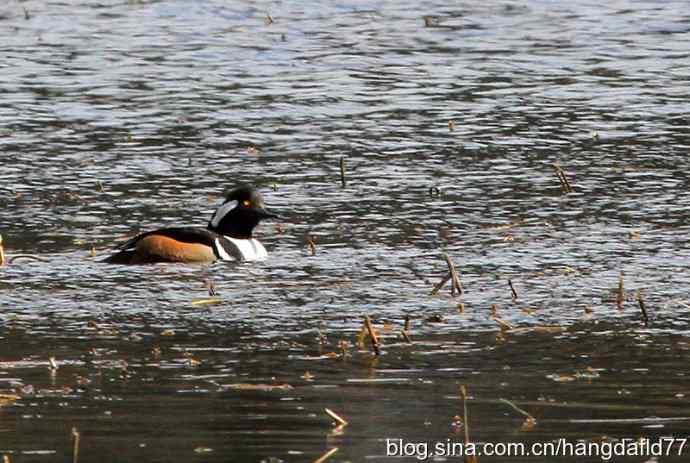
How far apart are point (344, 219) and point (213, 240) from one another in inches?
54.3

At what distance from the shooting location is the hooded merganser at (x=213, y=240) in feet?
45.2

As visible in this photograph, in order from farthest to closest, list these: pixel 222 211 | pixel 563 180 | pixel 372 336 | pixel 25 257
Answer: pixel 563 180
pixel 222 211
pixel 25 257
pixel 372 336

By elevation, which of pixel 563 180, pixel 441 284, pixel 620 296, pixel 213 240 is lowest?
pixel 620 296

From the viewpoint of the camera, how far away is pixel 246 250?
46.5ft

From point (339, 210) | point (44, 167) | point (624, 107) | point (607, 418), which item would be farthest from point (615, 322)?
point (624, 107)

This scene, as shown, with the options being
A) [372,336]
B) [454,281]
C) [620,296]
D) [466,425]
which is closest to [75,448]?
[466,425]

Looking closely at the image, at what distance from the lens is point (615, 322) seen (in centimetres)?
1164

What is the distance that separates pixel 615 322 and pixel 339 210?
14.7ft

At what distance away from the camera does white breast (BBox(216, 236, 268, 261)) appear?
46.3 ft

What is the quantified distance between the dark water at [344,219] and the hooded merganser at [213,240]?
0.21 meters

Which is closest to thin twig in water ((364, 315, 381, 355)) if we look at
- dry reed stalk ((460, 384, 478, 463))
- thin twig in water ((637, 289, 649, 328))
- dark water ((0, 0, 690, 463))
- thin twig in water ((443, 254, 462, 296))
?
dark water ((0, 0, 690, 463))

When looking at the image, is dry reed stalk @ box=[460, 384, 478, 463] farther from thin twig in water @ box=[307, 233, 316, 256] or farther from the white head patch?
the white head patch

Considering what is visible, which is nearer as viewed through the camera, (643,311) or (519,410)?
(519,410)

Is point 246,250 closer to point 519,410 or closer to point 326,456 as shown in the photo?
point 519,410
